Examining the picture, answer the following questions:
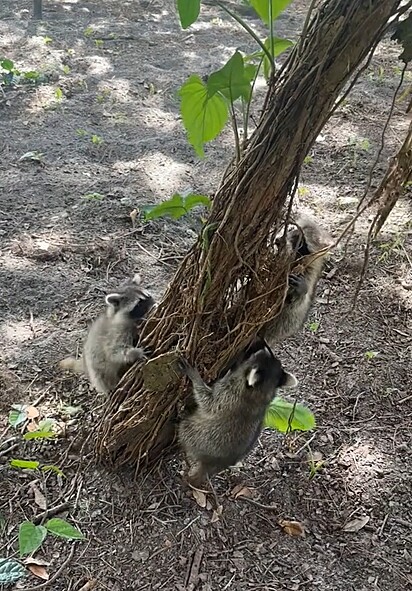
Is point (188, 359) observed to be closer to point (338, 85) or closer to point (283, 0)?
point (338, 85)

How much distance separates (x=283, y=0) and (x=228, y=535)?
87.5 inches

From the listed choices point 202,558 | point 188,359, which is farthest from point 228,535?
point 188,359

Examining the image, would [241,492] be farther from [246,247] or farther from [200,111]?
[200,111]

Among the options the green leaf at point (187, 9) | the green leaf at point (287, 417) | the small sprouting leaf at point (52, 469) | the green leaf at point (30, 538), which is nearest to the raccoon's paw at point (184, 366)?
A: the green leaf at point (287, 417)

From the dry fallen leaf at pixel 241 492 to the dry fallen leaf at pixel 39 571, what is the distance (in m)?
0.93

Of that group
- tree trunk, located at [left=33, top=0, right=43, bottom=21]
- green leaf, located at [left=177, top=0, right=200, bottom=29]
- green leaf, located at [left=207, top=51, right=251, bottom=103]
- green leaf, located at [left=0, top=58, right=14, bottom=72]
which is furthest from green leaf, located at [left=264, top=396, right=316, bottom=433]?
tree trunk, located at [left=33, top=0, right=43, bottom=21]

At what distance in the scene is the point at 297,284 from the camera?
3189 mm

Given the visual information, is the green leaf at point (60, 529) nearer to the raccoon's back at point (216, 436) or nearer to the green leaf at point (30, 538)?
the green leaf at point (30, 538)

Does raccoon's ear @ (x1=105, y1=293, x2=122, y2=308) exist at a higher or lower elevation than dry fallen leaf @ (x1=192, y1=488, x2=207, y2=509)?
higher

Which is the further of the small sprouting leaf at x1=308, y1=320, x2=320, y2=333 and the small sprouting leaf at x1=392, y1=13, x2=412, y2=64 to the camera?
the small sprouting leaf at x1=308, y1=320, x2=320, y2=333

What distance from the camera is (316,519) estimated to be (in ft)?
11.0

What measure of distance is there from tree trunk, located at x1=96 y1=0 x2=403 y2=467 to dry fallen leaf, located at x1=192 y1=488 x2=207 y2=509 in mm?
269

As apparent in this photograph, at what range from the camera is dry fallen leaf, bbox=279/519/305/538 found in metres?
3.23

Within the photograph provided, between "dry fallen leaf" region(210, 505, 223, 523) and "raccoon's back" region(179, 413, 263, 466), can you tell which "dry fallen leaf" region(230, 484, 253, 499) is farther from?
"raccoon's back" region(179, 413, 263, 466)
